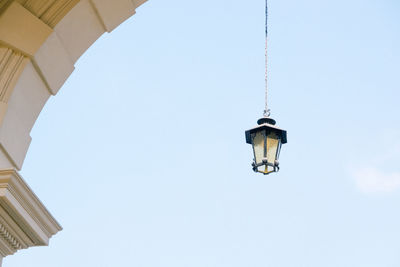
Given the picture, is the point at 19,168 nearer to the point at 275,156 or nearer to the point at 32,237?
the point at 32,237

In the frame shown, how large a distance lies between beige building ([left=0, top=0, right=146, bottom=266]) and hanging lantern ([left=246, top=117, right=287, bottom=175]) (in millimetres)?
3631

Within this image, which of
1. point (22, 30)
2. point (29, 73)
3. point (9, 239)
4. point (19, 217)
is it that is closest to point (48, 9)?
point (22, 30)

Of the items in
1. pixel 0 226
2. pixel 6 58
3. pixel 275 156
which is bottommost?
pixel 0 226

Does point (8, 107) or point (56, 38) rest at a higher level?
point (56, 38)

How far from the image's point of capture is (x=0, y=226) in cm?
464

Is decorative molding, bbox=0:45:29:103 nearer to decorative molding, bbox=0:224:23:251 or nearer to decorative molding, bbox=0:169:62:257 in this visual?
decorative molding, bbox=0:169:62:257

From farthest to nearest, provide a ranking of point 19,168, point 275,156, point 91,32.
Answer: point 275,156, point 91,32, point 19,168

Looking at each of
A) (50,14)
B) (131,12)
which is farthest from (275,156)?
(50,14)

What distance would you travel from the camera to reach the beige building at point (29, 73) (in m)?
4.70

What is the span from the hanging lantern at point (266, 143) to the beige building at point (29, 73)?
3.63m

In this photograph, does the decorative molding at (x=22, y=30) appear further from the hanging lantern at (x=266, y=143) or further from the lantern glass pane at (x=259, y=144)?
the lantern glass pane at (x=259, y=144)

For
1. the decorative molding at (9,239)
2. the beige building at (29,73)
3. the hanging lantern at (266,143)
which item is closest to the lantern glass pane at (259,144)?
the hanging lantern at (266,143)

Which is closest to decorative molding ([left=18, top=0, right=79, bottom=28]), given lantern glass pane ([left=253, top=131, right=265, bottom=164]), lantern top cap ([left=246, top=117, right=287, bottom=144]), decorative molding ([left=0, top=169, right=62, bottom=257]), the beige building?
the beige building

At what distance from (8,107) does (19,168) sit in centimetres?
38
